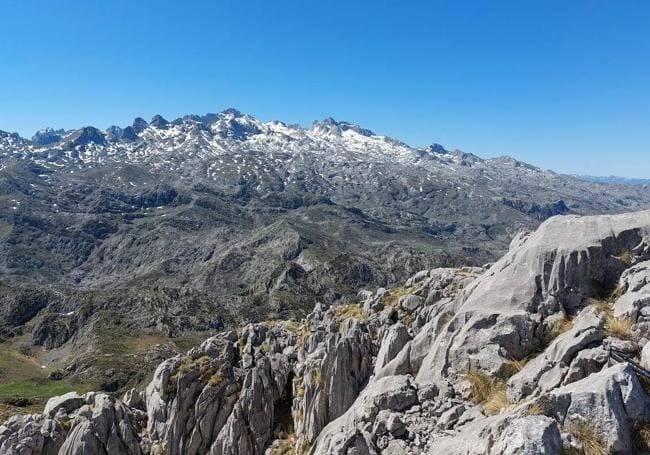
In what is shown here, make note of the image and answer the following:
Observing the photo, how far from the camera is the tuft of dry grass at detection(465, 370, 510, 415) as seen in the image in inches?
801

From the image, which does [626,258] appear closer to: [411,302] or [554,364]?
[554,364]

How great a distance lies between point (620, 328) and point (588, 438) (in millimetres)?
7492

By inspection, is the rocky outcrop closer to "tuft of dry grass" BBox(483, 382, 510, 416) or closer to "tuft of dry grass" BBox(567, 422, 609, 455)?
"tuft of dry grass" BBox(483, 382, 510, 416)

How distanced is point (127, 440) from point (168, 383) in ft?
18.1

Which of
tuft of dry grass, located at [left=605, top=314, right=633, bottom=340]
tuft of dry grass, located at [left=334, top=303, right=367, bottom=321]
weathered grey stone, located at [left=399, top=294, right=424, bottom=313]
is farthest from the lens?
tuft of dry grass, located at [left=334, top=303, right=367, bottom=321]

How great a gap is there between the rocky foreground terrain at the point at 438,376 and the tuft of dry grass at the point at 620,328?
0.24 ft

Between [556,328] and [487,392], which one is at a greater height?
[556,328]

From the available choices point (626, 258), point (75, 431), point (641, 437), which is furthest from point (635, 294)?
point (75, 431)

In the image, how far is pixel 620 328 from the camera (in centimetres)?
2119

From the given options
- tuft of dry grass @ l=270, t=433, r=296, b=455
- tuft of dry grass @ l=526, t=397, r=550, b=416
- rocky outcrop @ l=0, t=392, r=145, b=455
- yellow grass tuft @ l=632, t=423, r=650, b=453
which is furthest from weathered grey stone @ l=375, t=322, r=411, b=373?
rocky outcrop @ l=0, t=392, r=145, b=455

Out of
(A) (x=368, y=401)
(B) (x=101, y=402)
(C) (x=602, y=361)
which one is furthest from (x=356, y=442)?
(B) (x=101, y=402)

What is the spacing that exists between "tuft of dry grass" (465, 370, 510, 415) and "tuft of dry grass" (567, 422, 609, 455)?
416 cm

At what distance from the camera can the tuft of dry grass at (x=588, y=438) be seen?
50.3 ft

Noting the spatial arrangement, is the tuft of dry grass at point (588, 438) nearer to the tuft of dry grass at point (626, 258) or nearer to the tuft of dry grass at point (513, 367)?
the tuft of dry grass at point (513, 367)
